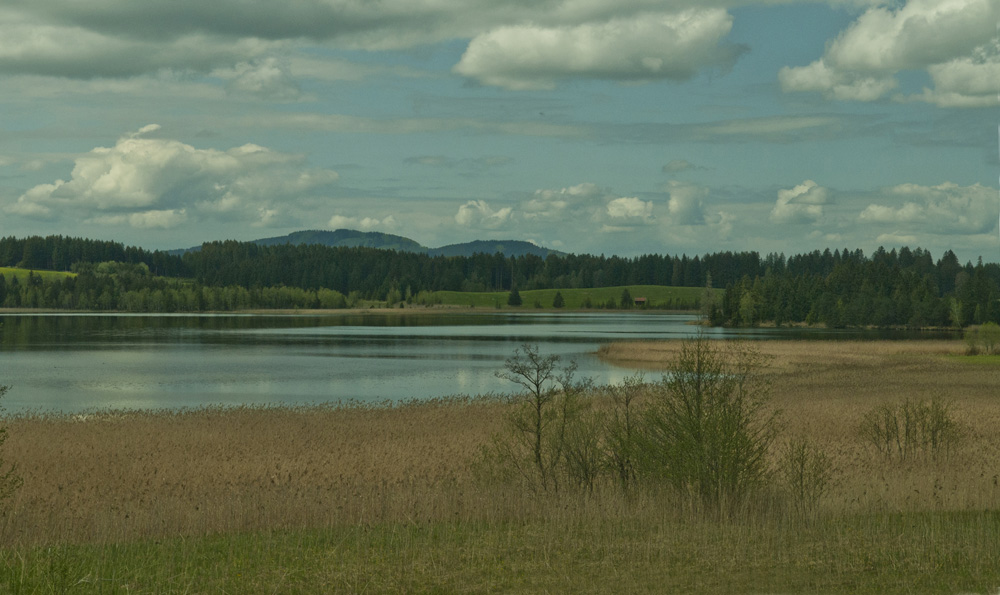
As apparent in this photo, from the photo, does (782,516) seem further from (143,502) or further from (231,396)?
(231,396)

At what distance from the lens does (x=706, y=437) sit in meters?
17.0

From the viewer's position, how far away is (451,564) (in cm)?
1317

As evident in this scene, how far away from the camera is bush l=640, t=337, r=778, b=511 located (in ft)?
55.3

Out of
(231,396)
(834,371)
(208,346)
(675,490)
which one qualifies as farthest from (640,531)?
(208,346)

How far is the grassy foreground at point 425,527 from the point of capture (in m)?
12.2

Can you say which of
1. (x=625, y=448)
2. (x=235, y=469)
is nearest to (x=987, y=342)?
(x=625, y=448)

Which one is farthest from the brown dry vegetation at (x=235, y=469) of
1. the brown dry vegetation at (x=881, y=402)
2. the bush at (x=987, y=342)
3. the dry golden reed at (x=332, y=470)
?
the bush at (x=987, y=342)

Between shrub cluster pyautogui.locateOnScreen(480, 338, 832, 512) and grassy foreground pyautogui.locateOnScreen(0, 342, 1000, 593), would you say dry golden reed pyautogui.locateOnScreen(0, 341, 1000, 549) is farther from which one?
shrub cluster pyautogui.locateOnScreen(480, 338, 832, 512)

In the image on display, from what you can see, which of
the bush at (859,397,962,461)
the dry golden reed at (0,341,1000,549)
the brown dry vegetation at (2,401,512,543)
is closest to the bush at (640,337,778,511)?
the dry golden reed at (0,341,1000,549)

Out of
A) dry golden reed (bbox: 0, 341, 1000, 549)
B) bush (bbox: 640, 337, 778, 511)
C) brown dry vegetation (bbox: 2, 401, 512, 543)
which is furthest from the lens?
brown dry vegetation (bbox: 2, 401, 512, 543)

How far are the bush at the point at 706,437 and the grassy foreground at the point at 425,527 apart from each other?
64cm

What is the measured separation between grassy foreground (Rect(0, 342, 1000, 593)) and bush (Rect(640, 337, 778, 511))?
2.08 feet

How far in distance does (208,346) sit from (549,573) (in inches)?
3465

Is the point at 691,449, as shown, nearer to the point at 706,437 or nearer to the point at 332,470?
the point at 706,437
